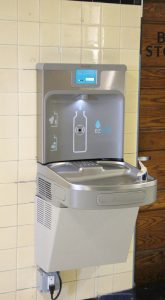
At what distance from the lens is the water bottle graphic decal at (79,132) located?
250 centimetres

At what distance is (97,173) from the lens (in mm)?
2367

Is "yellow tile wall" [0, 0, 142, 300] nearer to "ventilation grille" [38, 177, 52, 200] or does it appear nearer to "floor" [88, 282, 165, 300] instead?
"ventilation grille" [38, 177, 52, 200]

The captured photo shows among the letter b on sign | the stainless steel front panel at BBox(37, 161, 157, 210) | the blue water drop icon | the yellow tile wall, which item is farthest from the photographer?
the letter b on sign

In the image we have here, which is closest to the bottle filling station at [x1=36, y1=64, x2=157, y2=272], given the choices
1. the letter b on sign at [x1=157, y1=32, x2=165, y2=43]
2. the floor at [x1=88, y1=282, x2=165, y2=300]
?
the floor at [x1=88, y1=282, x2=165, y2=300]

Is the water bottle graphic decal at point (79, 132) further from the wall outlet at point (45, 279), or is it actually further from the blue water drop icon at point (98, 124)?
the wall outlet at point (45, 279)

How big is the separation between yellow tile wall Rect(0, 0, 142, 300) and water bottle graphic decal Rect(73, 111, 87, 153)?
0.20 metres

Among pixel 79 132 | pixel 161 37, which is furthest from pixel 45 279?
pixel 161 37

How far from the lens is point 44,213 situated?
246 cm

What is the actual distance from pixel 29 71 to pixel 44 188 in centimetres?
57

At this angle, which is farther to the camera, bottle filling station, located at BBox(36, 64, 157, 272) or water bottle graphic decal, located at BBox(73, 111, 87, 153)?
water bottle graphic decal, located at BBox(73, 111, 87, 153)

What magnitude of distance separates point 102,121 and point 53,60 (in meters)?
0.39

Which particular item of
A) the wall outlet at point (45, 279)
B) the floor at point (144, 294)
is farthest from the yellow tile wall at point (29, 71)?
the floor at point (144, 294)

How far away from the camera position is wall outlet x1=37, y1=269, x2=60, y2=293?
2.61m

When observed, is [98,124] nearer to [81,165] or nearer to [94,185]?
[81,165]
